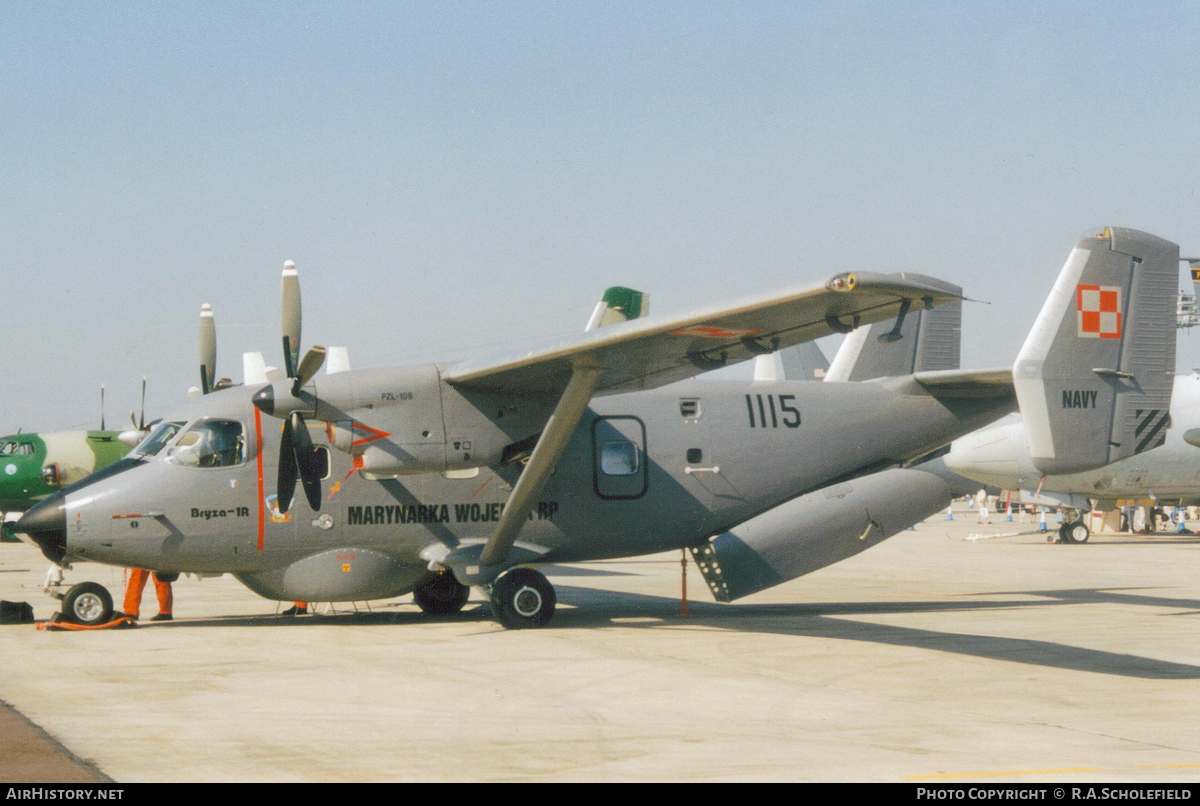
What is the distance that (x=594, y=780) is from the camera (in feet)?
24.6

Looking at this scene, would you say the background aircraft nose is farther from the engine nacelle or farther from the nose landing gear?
the engine nacelle

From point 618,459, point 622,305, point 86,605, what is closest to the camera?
point 86,605

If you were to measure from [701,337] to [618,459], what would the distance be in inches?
181

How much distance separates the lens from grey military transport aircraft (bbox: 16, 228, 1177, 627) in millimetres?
14305

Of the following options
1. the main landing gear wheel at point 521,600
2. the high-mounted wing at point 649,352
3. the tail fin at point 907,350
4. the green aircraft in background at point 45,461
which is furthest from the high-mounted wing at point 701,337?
the green aircraft in background at point 45,461

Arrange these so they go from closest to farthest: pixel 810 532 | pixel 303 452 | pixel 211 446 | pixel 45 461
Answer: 1. pixel 303 452
2. pixel 211 446
3. pixel 810 532
4. pixel 45 461

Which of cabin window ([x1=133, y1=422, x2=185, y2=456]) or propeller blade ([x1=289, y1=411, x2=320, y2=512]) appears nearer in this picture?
propeller blade ([x1=289, y1=411, x2=320, y2=512])

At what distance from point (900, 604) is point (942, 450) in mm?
2722

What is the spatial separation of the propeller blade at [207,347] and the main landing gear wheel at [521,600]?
6360 millimetres

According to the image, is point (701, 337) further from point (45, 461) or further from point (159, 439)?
point (45, 461)

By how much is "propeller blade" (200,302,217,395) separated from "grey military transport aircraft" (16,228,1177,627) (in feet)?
9.09

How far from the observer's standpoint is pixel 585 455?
17.4 metres

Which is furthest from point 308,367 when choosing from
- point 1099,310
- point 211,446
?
point 1099,310

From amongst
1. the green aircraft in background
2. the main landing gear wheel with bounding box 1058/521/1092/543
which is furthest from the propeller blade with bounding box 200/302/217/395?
the main landing gear wheel with bounding box 1058/521/1092/543
